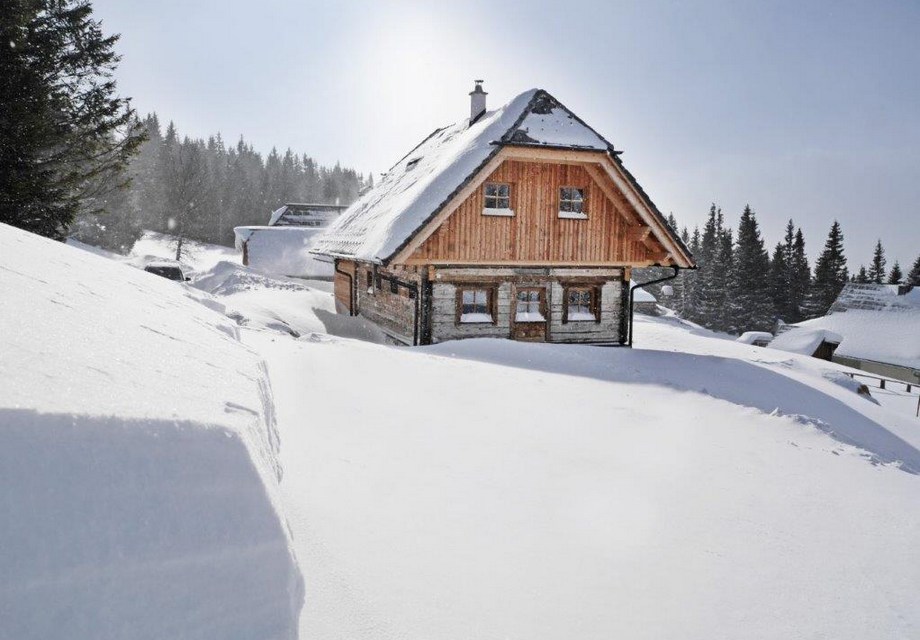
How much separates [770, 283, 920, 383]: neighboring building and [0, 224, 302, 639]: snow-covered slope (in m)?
39.5

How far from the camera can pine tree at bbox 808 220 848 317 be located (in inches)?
2164

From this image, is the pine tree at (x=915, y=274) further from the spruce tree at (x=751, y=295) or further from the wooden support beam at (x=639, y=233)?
the wooden support beam at (x=639, y=233)

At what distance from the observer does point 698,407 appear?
609 centimetres

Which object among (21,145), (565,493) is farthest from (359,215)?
(565,493)

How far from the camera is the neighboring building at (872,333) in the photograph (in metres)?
31.8

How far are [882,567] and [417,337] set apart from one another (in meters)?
10.6

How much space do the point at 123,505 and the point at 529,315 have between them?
1275 centimetres

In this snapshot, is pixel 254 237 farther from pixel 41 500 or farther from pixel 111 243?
pixel 41 500

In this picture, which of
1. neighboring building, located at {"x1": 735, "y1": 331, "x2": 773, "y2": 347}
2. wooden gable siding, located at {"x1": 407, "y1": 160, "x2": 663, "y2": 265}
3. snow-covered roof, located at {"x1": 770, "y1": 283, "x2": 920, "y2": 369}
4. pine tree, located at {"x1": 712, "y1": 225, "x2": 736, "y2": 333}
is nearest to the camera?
wooden gable siding, located at {"x1": 407, "y1": 160, "x2": 663, "y2": 265}

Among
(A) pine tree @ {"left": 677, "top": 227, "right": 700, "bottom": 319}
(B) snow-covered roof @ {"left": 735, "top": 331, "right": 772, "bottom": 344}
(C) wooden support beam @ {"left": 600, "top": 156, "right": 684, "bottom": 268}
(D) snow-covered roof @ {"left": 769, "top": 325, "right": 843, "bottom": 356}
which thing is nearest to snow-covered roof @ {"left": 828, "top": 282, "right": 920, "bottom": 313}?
(D) snow-covered roof @ {"left": 769, "top": 325, "right": 843, "bottom": 356}

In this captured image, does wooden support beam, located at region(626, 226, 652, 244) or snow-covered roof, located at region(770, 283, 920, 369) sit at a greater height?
wooden support beam, located at region(626, 226, 652, 244)

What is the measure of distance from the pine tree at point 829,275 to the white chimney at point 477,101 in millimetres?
54246

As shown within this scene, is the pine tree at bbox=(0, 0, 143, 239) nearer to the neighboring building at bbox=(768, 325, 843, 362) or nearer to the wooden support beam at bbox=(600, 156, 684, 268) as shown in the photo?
the wooden support beam at bbox=(600, 156, 684, 268)

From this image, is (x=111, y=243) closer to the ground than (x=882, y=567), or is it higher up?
higher up
